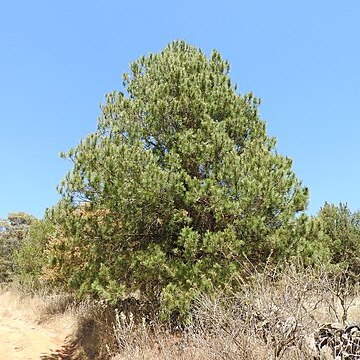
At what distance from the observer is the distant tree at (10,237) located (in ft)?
104

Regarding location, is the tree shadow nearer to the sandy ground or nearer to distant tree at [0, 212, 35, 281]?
Answer: the sandy ground

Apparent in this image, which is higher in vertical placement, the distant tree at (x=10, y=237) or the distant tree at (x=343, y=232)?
the distant tree at (x=10, y=237)

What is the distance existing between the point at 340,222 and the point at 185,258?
12.3 m

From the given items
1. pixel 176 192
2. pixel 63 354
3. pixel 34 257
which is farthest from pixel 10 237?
pixel 176 192

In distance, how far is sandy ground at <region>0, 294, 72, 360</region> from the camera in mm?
11305

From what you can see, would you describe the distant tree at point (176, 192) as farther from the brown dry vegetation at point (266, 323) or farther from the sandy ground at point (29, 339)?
the sandy ground at point (29, 339)

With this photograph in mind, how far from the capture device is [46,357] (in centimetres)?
1114

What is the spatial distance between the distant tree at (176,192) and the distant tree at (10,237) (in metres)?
24.1

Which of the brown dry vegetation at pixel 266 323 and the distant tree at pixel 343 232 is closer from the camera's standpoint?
the brown dry vegetation at pixel 266 323

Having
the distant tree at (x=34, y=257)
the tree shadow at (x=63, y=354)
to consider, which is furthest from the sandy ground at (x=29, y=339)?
the distant tree at (x=34, y=257)

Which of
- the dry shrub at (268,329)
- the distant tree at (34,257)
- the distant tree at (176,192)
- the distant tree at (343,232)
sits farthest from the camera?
the distant tree at (34,257)

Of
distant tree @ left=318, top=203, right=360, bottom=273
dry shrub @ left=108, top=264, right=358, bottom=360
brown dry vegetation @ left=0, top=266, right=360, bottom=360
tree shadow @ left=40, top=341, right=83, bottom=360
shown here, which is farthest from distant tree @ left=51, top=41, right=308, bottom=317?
distant tree @ left=318, top=203, right=360, bottom=273

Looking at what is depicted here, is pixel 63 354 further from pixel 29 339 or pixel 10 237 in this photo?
pixel 10 237

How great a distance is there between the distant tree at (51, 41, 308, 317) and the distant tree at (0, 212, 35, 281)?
24.1m
